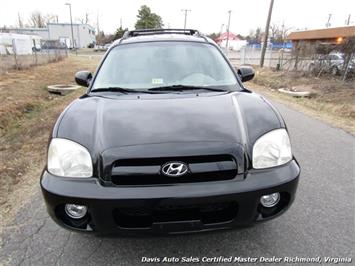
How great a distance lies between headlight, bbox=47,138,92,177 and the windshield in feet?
3.34

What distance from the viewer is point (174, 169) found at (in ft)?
6.25

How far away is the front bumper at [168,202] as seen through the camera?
6.12 ft

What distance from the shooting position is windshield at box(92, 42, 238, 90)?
301cm

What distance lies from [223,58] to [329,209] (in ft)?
6.39

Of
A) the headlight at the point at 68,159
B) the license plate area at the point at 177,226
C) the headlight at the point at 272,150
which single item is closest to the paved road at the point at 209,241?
the license plate area at the point at 177,226

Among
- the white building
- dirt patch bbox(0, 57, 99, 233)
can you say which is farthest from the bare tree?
dirt patch bbox(0, 57, 99, 233)

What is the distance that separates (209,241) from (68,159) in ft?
4.33

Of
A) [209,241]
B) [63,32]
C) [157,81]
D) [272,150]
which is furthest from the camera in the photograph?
[63,32]

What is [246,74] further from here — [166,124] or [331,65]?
[331,65]

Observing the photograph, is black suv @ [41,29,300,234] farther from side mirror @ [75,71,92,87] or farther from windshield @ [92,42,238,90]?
side mirror @ [75,71,92,87]

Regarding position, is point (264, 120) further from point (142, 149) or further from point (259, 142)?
point (142, 149)

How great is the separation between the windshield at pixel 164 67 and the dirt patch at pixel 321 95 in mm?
3961

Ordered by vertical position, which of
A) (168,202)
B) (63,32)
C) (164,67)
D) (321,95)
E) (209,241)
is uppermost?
(164,67)

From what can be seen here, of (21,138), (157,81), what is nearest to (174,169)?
(157,81)
